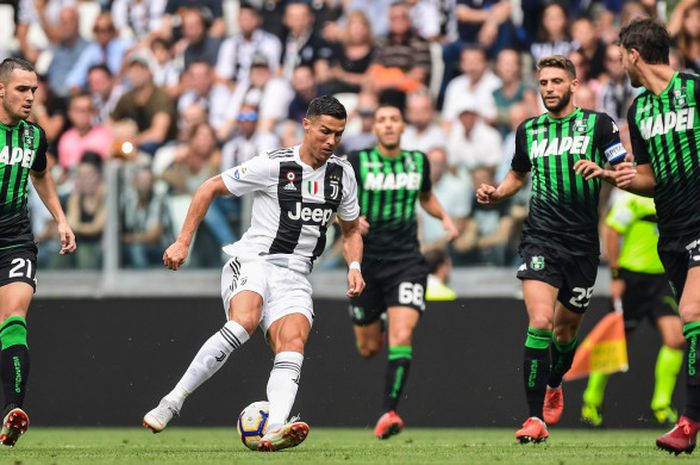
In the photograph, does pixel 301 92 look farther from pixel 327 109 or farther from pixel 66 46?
pixel 327 109

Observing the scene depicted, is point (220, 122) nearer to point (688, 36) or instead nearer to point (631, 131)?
point (688, 36)

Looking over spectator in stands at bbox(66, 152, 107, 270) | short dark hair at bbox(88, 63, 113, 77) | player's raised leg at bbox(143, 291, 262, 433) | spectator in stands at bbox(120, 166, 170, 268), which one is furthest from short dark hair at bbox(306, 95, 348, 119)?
short dark hair at bbox(88, 63, 113, 77)

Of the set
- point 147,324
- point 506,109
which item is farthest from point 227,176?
point 506,109

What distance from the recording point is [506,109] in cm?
1504

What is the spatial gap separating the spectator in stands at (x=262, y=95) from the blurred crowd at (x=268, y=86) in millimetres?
24

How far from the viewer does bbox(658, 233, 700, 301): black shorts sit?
7902 millimetres

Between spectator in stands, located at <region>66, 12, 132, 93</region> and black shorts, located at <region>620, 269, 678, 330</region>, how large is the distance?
7762mm

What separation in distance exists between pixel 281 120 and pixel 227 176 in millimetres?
7040

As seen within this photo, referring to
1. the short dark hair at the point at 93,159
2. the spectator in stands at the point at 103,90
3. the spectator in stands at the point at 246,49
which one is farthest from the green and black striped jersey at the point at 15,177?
the spectator in stands at the point at 103,90

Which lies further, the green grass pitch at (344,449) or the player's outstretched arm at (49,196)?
the player's outstretched arm at (49,196)

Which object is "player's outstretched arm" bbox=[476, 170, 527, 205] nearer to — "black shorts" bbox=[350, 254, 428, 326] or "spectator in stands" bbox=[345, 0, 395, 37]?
"black shorts" bbox=[350, 254, 428, 326]

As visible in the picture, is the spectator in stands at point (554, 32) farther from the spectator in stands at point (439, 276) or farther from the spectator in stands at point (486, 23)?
the spectator in stands at point (439, 276)

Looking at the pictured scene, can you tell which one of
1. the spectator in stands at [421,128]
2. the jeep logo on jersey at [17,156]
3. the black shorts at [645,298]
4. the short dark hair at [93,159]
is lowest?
the black shorts at [645,298]

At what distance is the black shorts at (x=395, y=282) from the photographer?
11375mm
